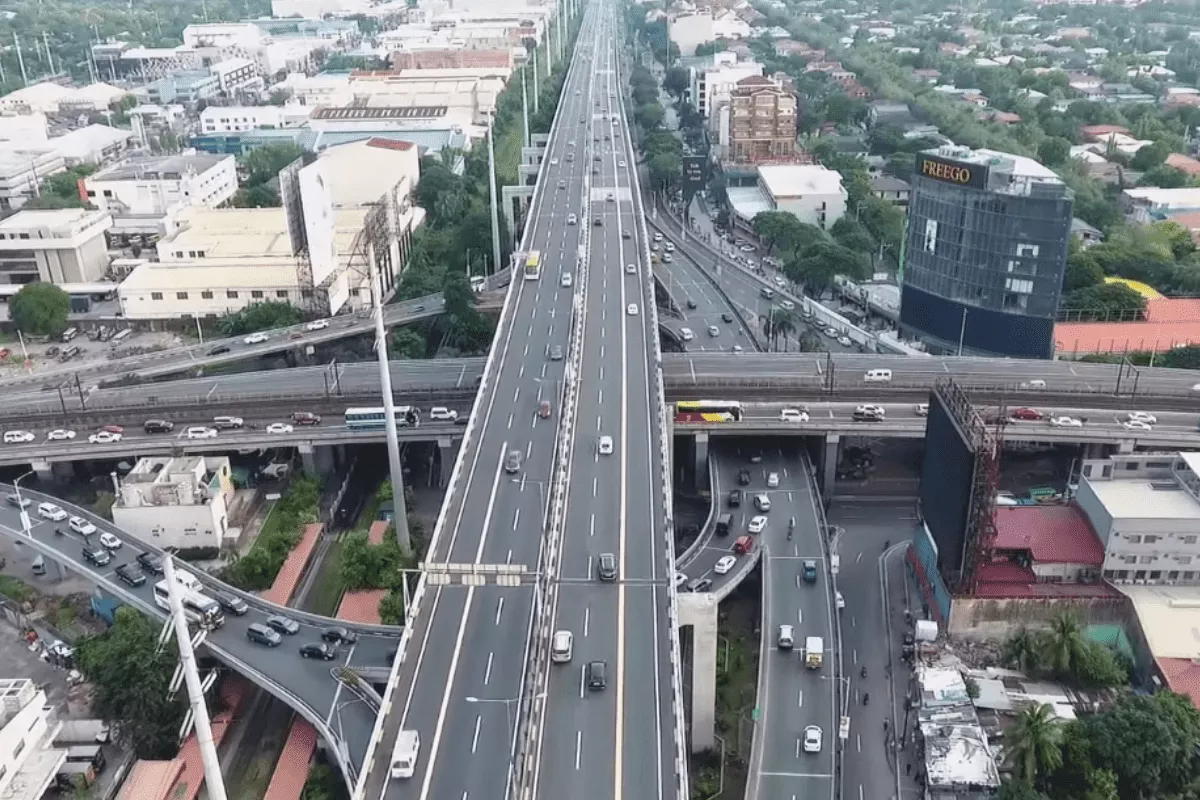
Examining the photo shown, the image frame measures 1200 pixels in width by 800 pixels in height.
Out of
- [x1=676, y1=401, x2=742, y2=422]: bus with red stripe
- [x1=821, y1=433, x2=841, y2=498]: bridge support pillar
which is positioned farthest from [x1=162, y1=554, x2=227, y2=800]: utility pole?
[x1=821, y1=433, x2=841, y2=498]: bridge support pillar

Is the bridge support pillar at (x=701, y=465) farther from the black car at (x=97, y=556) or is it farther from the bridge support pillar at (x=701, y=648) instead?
the black car at (x=97, y=556)

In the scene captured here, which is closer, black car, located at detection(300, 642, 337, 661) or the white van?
the white van

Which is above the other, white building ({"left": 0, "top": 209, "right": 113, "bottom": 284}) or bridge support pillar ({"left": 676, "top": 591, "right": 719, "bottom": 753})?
white building ({"left": 0, "top": 209, "right": 113, "bottom": 284})

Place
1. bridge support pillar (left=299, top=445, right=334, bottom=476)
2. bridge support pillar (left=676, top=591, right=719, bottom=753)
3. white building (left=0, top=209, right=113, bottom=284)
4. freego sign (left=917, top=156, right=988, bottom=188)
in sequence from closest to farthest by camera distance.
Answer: bridge support pillar (left=676, top=591, right=719, bottom=753), bridge support pillar (left=299, top=445, right=334, bottom=476), freego sign (left=917, top=156, right=988, bottom=188), white building (left=0, top=209, right=113, bottom=284)

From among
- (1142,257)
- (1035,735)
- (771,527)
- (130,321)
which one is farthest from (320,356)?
(1142,257)

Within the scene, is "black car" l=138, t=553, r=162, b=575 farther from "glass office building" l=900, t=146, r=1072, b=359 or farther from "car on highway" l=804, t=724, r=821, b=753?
"glass office building" l=900, t=146, r=1072, b=359

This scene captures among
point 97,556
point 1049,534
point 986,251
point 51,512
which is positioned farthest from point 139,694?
point 986,251

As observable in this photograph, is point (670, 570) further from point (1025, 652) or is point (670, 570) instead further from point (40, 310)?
point (40, 310)

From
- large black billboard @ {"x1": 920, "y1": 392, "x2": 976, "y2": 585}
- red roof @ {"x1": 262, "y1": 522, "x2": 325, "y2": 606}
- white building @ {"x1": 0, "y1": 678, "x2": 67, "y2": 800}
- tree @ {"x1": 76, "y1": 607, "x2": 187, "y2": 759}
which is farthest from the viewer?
red roof @ {"x1": 262, "y1": 522, "x2": 325, "y2": 606}
